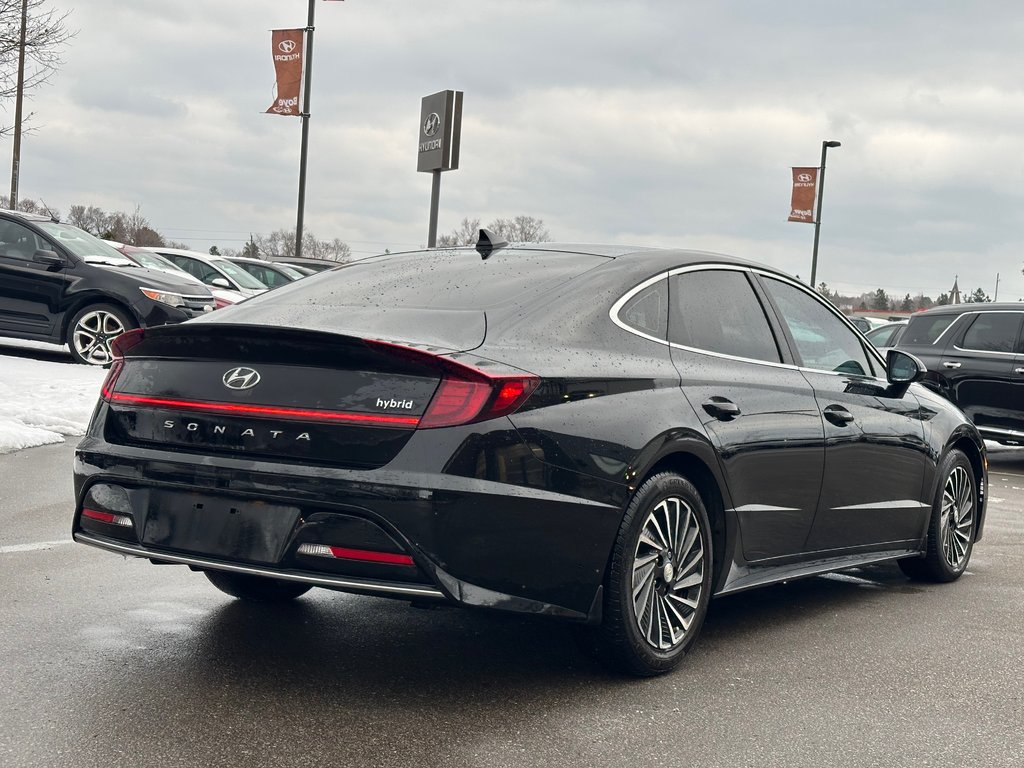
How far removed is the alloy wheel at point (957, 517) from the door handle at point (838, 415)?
124 centimetres

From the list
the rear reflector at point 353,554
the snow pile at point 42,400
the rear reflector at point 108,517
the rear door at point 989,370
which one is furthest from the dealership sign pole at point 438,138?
the rear reflector at point 353,554

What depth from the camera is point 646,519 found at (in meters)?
4.31

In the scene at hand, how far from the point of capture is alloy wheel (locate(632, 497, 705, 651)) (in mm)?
4371

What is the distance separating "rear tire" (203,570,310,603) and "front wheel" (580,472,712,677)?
1516mm

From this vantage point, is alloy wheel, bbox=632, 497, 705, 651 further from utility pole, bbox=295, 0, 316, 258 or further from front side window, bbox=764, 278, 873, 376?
utility pole, bbox=295, 0, 316, 258

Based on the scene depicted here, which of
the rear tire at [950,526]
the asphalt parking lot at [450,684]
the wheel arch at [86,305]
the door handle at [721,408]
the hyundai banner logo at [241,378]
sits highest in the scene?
the hyundai banner logo at [241,378]

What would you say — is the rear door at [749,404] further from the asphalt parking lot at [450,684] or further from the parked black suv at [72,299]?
the parked black suv at [72,299]

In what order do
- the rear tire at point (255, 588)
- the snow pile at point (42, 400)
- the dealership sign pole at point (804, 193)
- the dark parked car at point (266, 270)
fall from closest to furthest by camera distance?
the rear tire at point (255, 588), the snow pile at point (42, 400), the dark parked car at point (266, 270), the dealership sign pole at point (804, 193)

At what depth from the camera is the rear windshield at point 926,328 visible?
44.0 feet

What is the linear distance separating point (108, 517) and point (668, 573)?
193 centimetres

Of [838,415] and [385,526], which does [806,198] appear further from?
[385,526]

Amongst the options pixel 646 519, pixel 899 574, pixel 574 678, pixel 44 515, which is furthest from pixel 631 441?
pixel 44 515

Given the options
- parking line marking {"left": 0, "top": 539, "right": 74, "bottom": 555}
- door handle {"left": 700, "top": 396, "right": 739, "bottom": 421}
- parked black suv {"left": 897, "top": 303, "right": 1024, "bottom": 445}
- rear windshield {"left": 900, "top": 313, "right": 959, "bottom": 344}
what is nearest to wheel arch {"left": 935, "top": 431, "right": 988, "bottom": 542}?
door handle {"left": 700, "top": 396, "right": 739, "bottom": 421}

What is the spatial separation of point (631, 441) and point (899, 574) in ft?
11.1
